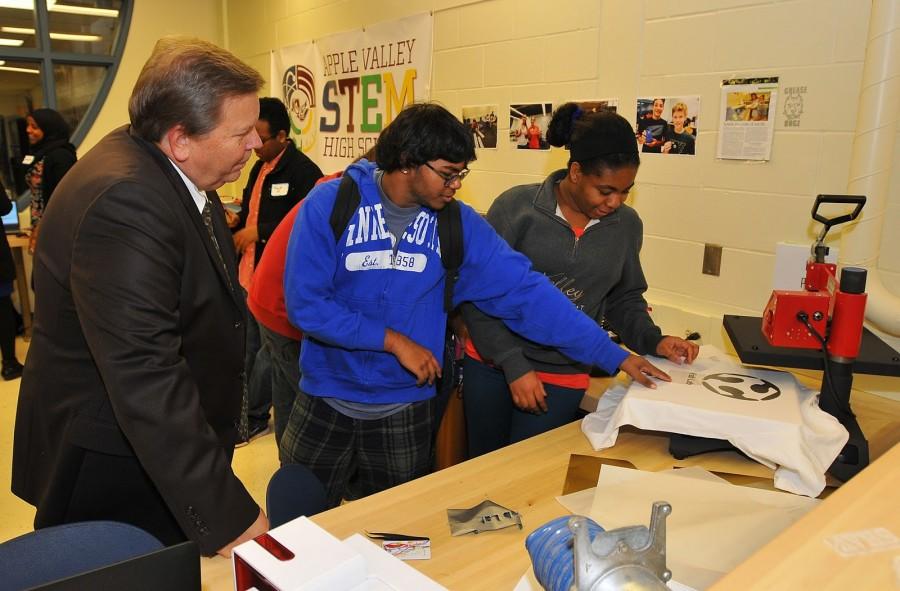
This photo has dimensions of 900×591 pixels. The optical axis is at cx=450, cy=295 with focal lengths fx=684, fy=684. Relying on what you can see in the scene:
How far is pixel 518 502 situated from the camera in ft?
4.05

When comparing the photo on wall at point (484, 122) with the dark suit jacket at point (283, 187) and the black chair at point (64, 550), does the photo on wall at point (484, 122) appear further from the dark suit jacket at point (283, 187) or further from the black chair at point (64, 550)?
the black chair at point (64, 550)

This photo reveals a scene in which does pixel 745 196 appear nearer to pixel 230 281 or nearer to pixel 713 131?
pixel 713 131

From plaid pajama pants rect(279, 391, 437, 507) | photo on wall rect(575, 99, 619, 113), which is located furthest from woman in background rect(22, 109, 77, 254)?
plaid pajama pants rect(279, 391, 437, 507)

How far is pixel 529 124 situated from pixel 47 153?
319 cm

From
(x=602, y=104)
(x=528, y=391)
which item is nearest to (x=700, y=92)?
(x=602, y=104)

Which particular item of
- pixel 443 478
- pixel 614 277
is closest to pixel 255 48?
pixel 614 277

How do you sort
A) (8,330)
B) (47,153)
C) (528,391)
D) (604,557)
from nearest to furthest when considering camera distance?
1. (604,557)
2. (528,391)
3. (8,330)
4. (47,153)

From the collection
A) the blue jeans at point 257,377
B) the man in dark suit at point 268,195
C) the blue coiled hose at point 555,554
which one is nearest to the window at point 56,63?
the man in dark suit at point 268,195

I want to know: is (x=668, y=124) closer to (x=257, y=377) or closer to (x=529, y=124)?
(x=529, y=124)

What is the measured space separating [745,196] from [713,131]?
25 cm

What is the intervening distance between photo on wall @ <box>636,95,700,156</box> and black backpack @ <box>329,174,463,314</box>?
1163mm

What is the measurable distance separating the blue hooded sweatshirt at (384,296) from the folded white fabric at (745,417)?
18 cm

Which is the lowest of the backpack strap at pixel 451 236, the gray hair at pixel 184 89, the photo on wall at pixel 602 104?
the backpack strap at pixel 451 236

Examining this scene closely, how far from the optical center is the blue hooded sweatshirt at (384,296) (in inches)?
59.6
